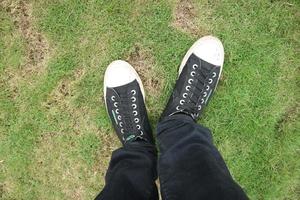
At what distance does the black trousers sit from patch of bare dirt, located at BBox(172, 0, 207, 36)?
1.40 ft

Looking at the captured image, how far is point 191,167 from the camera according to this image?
5.16ft

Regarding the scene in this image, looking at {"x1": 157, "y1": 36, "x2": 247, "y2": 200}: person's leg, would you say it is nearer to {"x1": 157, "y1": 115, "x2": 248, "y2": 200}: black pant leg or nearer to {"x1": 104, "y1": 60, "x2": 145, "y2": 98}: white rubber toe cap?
{"x1": 157, "y1": 115, "x2": 248, "y2": 200}: black pant leg

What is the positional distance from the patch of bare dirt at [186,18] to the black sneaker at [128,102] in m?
0.32

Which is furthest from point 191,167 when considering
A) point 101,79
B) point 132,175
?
point 101,79

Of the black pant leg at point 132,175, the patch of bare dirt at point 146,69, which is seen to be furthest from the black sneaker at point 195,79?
the black pant leg at point 132,175

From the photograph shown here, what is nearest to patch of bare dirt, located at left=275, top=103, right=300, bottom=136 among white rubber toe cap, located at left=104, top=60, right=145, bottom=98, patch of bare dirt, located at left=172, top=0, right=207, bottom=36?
patch of bare dirt, located at left=172, top=0, right=207, bottom=36

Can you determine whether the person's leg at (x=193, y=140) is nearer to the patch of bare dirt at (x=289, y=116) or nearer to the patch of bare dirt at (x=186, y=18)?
the patch of bare dirt at (x=186, y=18)

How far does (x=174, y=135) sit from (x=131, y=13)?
0.64 meters

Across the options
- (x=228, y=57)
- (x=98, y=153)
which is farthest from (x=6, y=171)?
(x=228, y=57)

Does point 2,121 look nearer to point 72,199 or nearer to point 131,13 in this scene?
point 72,199

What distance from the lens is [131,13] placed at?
205cm

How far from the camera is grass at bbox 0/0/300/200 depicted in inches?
80.9

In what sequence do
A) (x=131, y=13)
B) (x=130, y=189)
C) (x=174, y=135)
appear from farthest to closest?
1. (x=131, y=13)
2. (x=174, y=135)
3. (x=130, y=189)

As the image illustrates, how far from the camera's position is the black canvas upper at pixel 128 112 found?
205 cm
